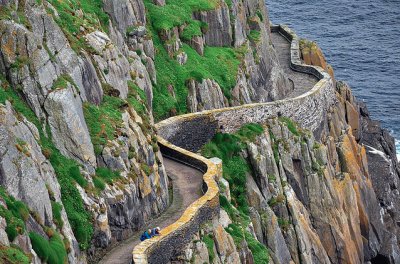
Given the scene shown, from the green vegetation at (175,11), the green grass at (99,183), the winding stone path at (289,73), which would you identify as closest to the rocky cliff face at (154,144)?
the green grass at (99,183)

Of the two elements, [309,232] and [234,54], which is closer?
[309,232]

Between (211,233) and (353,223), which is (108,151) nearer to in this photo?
(211,233)

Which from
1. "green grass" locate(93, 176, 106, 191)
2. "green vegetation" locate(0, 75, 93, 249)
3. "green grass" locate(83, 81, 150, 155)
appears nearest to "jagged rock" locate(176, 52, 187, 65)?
"green grass" locate(83, 81, 150, 155)

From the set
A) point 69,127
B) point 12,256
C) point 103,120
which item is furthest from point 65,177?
point 12,256

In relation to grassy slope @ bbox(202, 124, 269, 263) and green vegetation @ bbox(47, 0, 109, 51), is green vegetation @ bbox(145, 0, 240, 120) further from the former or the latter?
green vegetation @ bbox(47, 0, 109, 51)

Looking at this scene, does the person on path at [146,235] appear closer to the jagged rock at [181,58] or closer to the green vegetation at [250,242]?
the green vegetation at [250,242]

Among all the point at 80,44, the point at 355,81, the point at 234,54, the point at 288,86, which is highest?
the point at 80,44

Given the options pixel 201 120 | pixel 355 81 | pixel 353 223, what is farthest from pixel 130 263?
pixel 355 81
